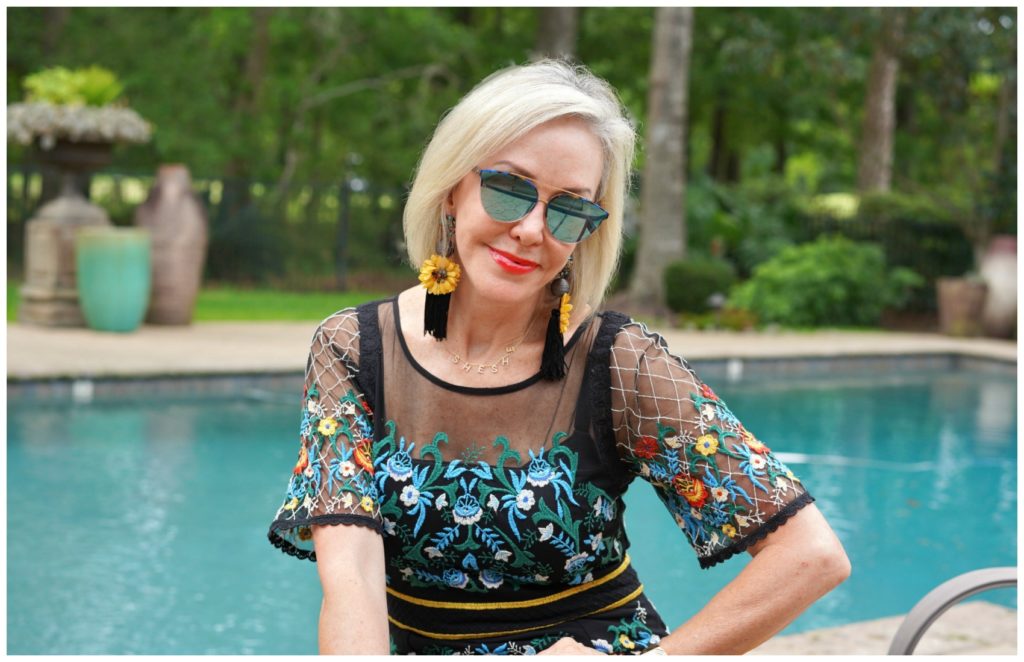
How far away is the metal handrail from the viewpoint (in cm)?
222

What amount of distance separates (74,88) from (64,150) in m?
0.63

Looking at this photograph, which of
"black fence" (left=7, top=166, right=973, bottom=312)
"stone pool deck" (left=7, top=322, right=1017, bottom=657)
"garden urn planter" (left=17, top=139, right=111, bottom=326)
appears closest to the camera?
"stone pool deck" (left=7, top=322, right=1017, bottom=657)

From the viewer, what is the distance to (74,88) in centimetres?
1302

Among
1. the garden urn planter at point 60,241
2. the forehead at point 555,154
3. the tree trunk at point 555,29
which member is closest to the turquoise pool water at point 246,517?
the forehead at point 555,154

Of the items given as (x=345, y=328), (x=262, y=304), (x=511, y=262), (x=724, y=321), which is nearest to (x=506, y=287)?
(x=511, y=262)

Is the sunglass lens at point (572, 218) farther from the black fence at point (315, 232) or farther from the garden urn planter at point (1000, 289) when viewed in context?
the black fence at point (315, 232)

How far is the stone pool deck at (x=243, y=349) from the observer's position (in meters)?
9.59

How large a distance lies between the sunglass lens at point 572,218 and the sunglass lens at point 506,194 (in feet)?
0.12

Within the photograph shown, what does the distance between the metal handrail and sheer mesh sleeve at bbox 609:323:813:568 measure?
52cm

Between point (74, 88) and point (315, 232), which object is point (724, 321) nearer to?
point (315, 232)

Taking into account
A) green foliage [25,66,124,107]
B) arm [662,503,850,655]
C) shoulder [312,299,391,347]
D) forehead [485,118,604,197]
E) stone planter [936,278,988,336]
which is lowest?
stone planter [936,278,988,336]

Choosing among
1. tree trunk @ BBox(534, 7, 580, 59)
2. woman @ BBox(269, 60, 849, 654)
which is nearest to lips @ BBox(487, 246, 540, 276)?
woman @ BBox(269, 60, 849, 654)

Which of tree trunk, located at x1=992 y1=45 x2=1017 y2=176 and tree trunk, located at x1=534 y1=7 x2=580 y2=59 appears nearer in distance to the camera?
tree trunk, located at x1=992 y1=45 x2=1017 y2=176

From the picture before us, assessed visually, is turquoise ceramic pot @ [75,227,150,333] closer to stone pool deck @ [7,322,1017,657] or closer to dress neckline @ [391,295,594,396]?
stone pool deck @ [7,322,1017,657]
